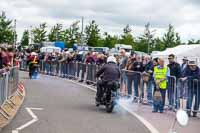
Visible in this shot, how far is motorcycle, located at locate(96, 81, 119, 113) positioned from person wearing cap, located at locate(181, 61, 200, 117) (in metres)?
2.05

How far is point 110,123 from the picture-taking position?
12898 millimetres

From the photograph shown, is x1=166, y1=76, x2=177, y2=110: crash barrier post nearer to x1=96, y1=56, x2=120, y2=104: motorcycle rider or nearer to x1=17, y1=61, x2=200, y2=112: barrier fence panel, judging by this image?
→ x1=17, y1=61, x2=200, y2=112: barrier fence panel

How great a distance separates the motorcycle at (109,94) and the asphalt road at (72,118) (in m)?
0.25

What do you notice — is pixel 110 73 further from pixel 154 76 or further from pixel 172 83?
pixel 172 83

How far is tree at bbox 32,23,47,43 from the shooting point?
289ft

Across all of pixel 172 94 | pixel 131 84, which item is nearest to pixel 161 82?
pixel 172 94

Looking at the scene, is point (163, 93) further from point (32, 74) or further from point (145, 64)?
point (32, 74)

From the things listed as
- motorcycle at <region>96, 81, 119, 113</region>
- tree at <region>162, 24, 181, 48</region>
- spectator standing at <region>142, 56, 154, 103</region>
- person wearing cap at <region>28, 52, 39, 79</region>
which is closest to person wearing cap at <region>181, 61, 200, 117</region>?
motorcycle at <region>96, 81, 119, 113</region>

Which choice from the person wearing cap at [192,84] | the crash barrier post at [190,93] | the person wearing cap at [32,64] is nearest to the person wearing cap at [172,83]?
the crash barrier post at [190,93]

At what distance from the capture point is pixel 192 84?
1525 cm

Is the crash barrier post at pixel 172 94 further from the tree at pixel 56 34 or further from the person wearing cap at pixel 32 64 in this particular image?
the tree at pixel 56 34

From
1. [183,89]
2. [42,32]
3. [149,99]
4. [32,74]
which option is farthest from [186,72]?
[42,32]

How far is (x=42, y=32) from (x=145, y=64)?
7040 centimetres

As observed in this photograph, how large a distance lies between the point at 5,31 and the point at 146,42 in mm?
20715
